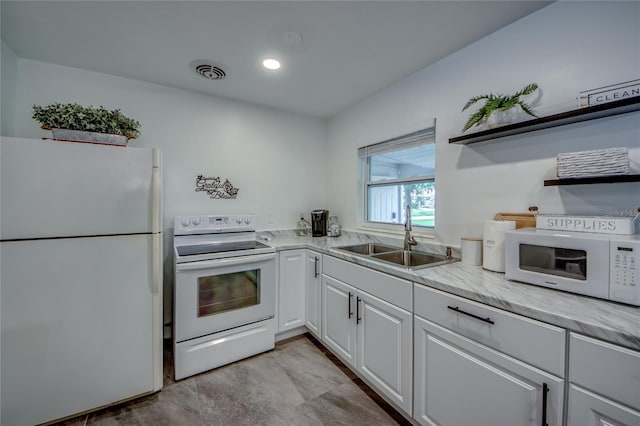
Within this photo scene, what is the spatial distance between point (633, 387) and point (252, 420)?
1.72 meters

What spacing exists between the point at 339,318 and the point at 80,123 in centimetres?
221

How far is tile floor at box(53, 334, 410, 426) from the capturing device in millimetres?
1552

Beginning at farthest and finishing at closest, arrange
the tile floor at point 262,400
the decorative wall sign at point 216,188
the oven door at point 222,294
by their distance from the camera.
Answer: the decorative wall sign at point 216,188, the oven door at point 222,294, the tile floor at point 262,400

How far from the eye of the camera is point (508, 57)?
62.7 inches

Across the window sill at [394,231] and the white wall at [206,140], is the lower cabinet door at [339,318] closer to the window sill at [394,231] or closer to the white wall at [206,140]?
the window sill at [394,231]

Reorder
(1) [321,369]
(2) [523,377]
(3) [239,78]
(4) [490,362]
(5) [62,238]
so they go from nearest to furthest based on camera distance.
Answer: (2) [523,377] < (4) [490,362] < (5) [62,238] < (1) [321,369] < (3) [239,78]

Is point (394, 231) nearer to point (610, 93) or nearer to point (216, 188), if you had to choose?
point (610, 93)

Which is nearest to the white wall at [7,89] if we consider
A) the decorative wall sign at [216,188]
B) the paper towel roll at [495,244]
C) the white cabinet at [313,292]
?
the decorative wall sign at [216,188]

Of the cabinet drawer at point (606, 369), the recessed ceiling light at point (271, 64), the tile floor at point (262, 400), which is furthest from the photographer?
the recessed ceiling light at point (271, 64)

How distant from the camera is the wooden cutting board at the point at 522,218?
1446mm

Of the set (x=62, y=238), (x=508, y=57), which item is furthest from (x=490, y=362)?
(x=62, y=238)

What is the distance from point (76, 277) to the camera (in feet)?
4.96

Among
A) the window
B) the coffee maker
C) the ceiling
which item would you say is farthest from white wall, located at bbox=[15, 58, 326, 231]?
the window

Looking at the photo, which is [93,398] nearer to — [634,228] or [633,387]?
[633,387]
